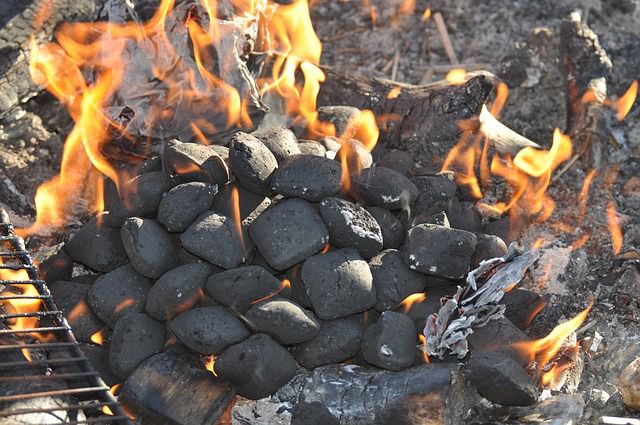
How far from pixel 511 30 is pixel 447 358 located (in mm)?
3311

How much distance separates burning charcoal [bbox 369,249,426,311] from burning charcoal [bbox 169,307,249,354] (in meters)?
0.69

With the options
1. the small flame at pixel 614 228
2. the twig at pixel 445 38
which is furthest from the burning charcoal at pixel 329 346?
the twig at pixel 445 38

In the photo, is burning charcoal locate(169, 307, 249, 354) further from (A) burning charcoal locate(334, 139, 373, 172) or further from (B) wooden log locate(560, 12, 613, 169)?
(B) wooden log locate(560, 12, 613, 169)

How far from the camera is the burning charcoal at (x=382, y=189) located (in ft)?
12.6

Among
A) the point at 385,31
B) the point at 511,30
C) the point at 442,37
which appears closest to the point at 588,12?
the point at 511,30

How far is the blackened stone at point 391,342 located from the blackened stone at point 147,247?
1.04 meters

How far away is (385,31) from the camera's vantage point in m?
5.95

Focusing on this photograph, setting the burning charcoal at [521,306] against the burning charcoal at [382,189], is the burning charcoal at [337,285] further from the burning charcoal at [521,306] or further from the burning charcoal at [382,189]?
the burning charcoal at [521,306]

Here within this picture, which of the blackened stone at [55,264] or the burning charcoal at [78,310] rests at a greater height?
the blackened stone at [55,264]

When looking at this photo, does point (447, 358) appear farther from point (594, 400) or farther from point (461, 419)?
point (594, 400)

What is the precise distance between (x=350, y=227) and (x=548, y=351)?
1116 mm

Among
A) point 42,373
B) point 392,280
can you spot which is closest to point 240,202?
point 392,280

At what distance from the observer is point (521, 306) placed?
3734 mm

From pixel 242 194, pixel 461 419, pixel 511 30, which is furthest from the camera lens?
pixel 511 30
